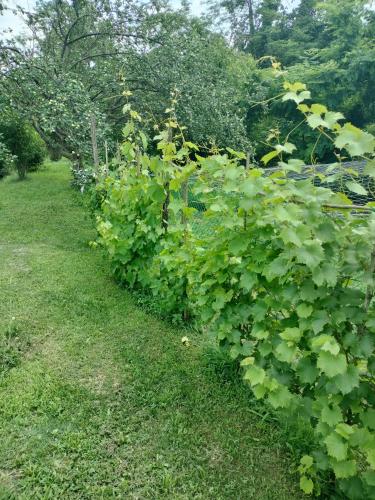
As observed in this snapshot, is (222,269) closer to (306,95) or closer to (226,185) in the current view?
(226,185)

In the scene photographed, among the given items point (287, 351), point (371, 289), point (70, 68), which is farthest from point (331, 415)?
point (70, 68)

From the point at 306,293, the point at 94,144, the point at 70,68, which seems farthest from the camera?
the point at 70,68

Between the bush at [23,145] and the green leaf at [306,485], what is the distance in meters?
10.5

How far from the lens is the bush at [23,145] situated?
34.6ft

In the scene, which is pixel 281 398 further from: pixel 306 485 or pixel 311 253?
pixel 311 253

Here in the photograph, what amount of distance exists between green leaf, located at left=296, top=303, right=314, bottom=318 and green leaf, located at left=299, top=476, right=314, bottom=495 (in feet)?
2.82

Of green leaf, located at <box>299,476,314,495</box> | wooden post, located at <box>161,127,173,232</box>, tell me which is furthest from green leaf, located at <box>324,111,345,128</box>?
wooden post, located at <box>161,127,173,232</box>

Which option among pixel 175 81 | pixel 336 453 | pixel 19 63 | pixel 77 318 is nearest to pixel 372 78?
pixel 175 81

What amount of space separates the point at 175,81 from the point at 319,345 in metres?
8.36

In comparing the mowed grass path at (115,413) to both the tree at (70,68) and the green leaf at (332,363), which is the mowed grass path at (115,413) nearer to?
the green leaf at (332,363)

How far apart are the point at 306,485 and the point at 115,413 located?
3.77 ft

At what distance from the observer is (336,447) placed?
4.91 feet

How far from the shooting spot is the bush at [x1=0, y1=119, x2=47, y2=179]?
1055cm

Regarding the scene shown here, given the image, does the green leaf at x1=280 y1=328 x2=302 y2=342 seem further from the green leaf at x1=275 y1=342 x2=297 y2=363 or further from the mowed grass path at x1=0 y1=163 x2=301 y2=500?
the mowed grass path at x1=0 y1=163 x2=301 y2=500
